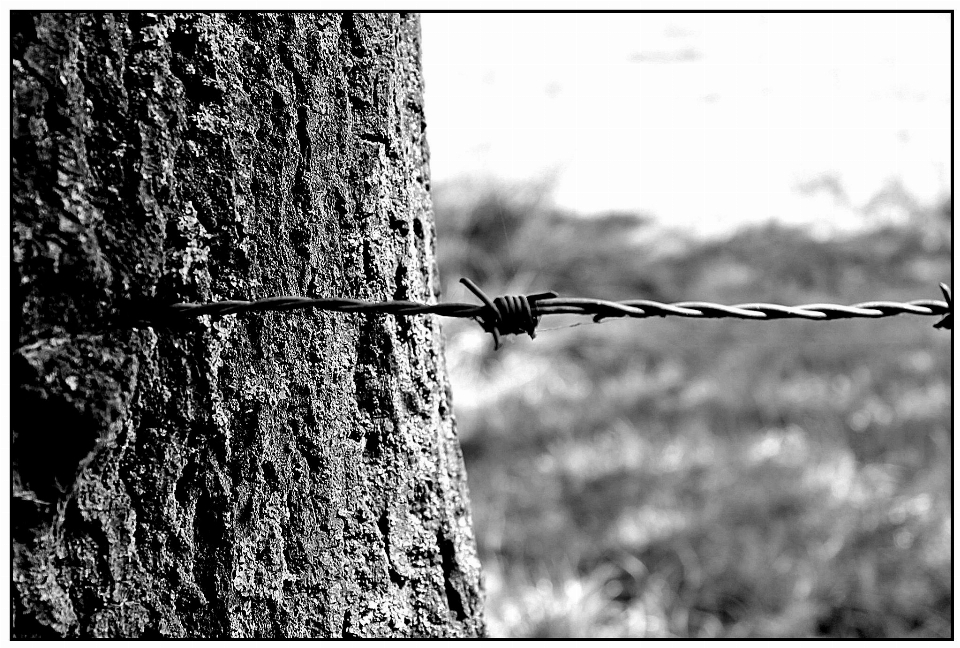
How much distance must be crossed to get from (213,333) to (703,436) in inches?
83.9

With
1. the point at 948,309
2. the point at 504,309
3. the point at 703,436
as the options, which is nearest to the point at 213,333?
the point at 504,309

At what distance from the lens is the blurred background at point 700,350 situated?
2170 mm

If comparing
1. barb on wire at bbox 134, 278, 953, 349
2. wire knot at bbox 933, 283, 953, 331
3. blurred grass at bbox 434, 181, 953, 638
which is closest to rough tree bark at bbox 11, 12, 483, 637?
barb on wire at bbox 134, 278, 953, 349

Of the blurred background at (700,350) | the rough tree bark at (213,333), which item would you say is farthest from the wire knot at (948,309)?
the blurred background at (700,350)

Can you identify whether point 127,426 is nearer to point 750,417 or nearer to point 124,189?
point 124,189

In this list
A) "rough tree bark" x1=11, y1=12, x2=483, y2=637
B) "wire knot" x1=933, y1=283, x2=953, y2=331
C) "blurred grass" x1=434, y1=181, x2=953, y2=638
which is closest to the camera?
"rough tree bark" x1=11, y1=12, x2=483, y2=637

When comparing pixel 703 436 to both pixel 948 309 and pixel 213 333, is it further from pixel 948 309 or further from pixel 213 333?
pixel 213 333

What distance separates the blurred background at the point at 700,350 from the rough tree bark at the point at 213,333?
54.6 inches

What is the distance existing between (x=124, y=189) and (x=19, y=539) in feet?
1.06

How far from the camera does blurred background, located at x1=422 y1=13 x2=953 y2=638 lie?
85.4 inches

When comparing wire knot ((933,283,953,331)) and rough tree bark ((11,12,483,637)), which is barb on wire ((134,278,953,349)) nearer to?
rough tree bark ((11,12,483,637))

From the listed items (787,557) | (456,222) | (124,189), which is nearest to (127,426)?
(124,189)

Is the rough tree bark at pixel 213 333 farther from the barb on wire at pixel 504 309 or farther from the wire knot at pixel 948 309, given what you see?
the wire knot at pixel 948 309

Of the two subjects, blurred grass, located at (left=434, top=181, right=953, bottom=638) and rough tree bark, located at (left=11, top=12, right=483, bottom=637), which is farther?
blurred grass, located at (left=434, top=181, right=953, bottom=638)
